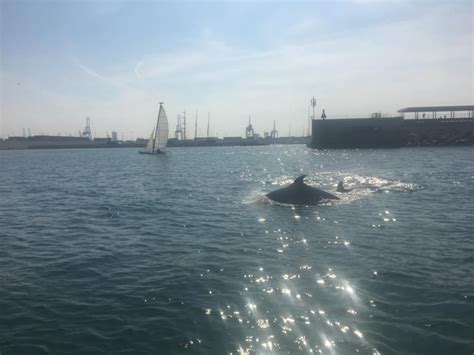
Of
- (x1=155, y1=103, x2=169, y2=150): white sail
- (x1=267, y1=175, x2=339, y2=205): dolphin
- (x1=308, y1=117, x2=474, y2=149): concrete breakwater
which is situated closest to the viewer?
(x1=267, y1=175, x2=339, y2=205): dolphin

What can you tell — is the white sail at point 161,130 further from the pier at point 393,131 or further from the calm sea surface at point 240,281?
the calm sea surface at point 240,281

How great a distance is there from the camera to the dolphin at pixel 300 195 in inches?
931

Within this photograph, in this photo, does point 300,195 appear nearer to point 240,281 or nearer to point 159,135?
point 240,281

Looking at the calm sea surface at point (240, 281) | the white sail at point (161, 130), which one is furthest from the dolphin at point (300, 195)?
the white sail at point (161, 130)

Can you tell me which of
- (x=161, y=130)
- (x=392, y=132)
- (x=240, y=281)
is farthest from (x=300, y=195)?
(x=392, y=132)

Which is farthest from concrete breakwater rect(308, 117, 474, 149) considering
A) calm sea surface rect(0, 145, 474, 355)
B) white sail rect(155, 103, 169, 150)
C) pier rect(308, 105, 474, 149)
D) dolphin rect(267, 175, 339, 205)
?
calm sea surface rect(0, 145, 474, 355)

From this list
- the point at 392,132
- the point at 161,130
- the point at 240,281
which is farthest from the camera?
the point at 392,132

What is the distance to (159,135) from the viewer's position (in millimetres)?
97750

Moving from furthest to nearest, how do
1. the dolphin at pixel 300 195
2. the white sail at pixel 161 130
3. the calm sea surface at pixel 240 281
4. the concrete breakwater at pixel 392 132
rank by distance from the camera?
the concrete breakwater at pixel 392 132 < the white sail at pixel 161 130 < the dolphin at pixel 300 195 < the calm sea surface at pixel 240 281

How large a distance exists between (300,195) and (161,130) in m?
77.1

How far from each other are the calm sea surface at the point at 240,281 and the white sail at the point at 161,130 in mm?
74565

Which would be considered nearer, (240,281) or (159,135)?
(240,281)

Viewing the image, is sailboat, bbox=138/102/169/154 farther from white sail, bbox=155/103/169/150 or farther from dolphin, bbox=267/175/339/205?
dolphin, bbox=267/175/339/205

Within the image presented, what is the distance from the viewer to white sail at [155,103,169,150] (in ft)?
306
